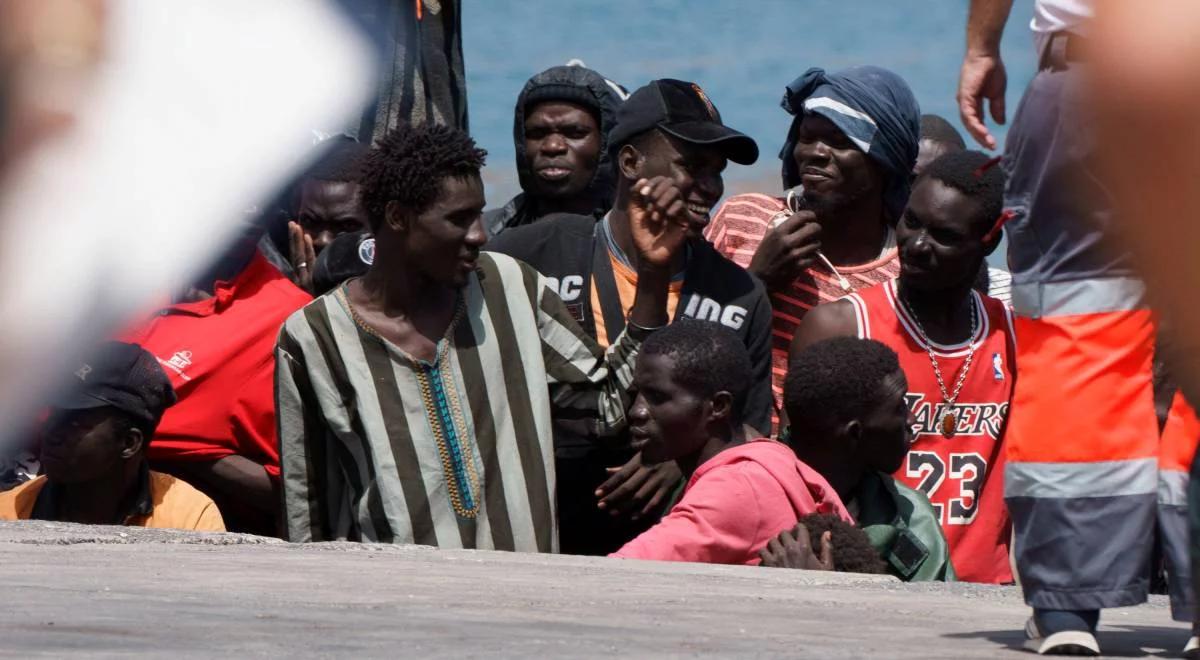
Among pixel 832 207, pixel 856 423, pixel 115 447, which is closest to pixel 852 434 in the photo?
pixel 856 423

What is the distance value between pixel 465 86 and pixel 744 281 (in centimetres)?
237

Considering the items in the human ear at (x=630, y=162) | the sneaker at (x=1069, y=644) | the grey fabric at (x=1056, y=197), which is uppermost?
the grey fabric at (x=1056, y=197)

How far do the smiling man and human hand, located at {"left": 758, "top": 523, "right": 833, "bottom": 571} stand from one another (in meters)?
1.32

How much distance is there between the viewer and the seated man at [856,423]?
535 cm

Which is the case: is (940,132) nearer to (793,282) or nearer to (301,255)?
(793,282)

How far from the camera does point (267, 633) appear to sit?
2.92 m

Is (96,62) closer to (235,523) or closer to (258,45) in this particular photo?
(258,45)

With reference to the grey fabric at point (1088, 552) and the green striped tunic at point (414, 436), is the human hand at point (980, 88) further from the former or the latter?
the green striped tunic at point (414, 436)

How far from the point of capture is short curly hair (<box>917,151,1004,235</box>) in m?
5.76

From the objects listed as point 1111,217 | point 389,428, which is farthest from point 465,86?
point 1111,217

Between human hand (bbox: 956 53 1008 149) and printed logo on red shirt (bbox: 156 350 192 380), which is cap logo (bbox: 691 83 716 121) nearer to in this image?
printed logo on red shirt (bbox: 156 350 192 380)

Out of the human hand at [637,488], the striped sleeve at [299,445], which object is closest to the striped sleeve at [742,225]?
the human hand at [637,488]

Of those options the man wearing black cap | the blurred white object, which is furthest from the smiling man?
the blurred white object

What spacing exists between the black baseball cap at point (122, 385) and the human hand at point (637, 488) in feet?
4.62
